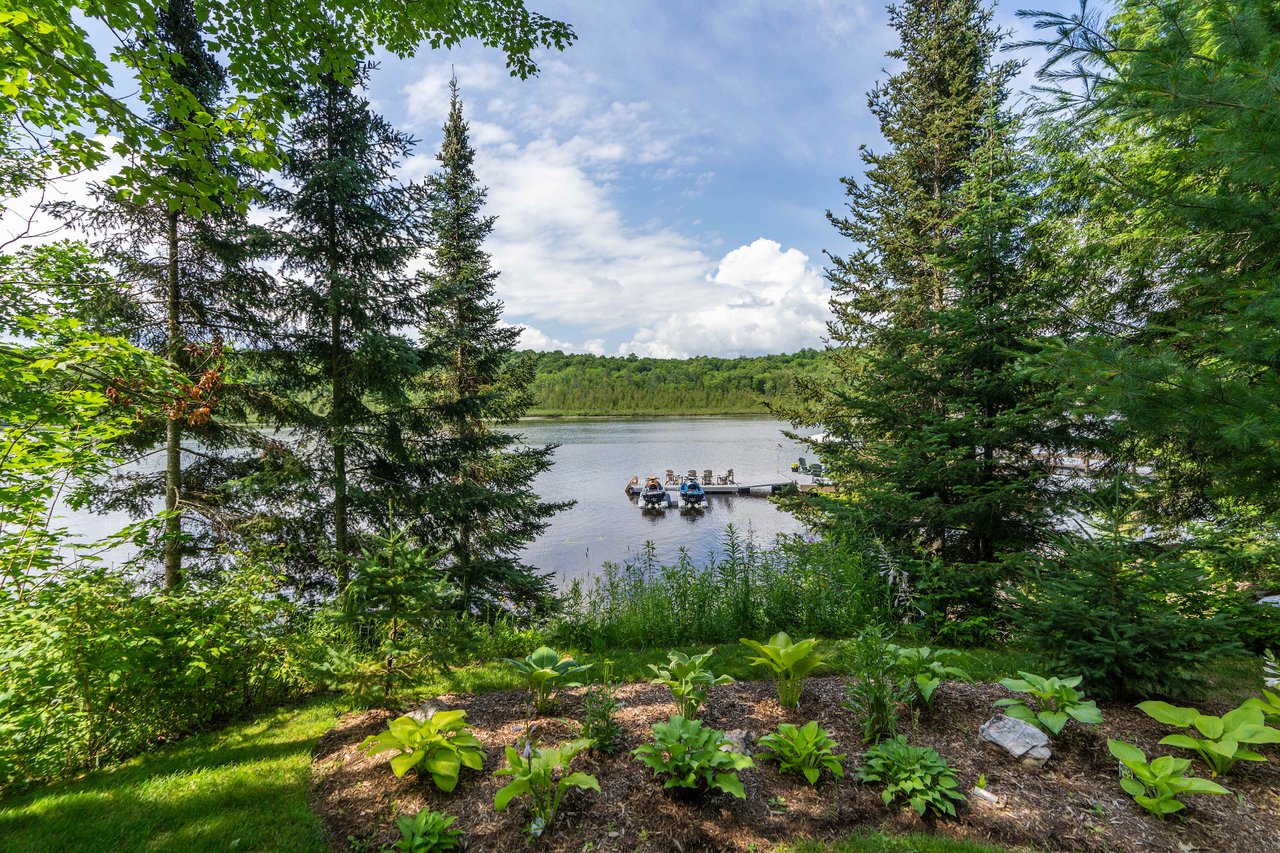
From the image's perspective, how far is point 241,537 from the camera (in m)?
6.03

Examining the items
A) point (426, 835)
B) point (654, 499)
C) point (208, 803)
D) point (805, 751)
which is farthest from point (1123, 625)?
point (654, 499)

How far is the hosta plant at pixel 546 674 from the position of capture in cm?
303

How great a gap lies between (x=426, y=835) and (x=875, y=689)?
2.38m

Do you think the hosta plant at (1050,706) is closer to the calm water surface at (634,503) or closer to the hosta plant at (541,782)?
the hosta plant at (541,782)

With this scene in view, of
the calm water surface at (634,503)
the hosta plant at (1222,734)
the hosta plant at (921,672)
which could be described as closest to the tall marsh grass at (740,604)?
the calm water surface at (634,503)

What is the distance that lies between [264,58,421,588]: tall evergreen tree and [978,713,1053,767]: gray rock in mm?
6765

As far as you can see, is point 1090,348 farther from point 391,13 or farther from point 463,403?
point 463,403

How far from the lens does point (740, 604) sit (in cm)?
526

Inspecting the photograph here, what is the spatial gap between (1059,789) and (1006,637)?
312cm

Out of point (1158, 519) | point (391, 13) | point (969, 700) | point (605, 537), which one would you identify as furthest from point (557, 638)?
point (605, 537)

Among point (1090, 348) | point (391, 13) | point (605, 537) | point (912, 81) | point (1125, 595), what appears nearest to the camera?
point (1125, 595)

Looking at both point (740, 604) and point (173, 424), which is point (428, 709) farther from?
point (173, 424)

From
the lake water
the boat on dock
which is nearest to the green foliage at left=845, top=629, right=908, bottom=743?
the lake water

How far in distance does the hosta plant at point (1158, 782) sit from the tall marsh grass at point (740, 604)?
2.44 metres
